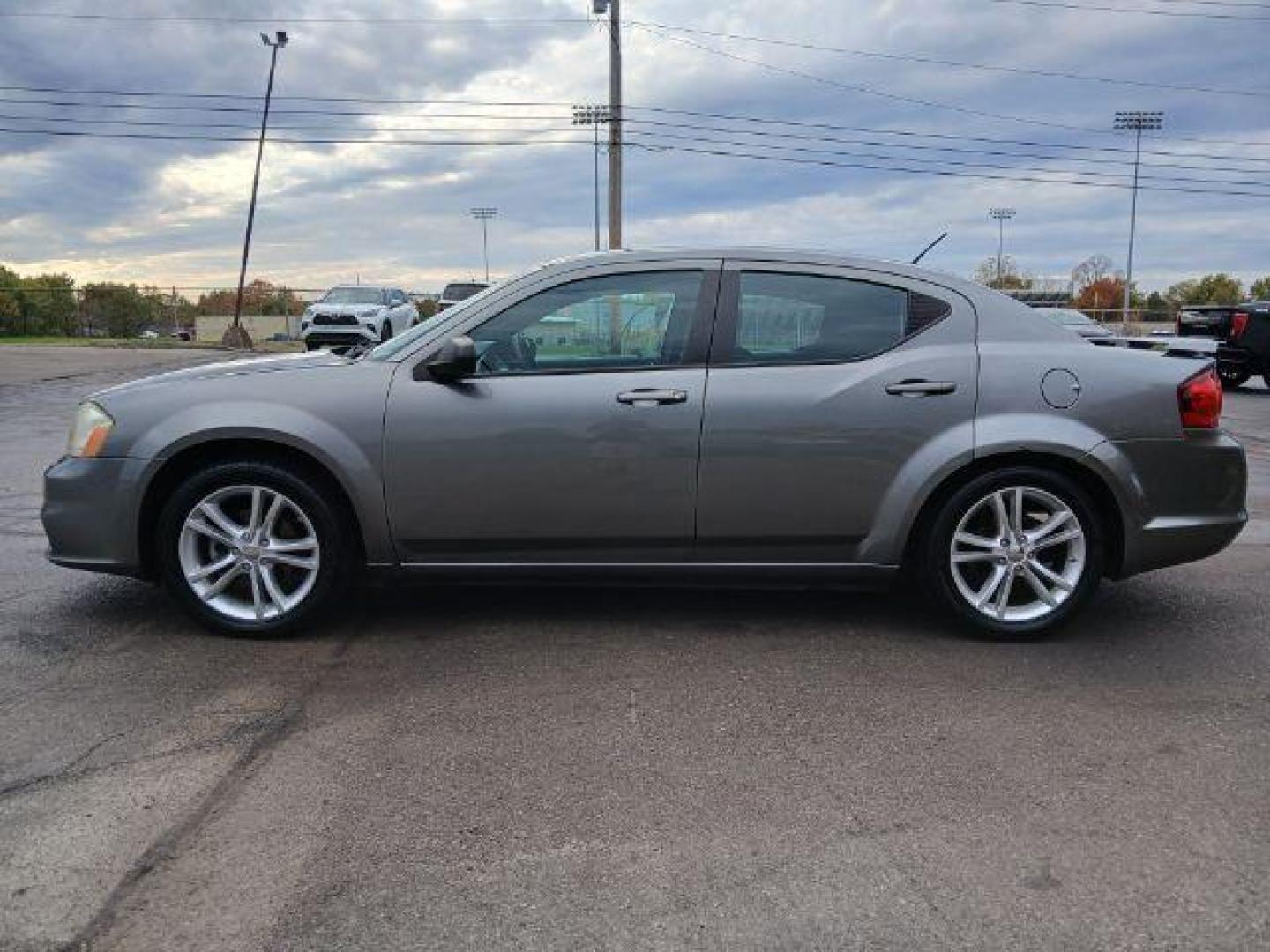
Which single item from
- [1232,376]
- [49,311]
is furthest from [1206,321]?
[49,311]

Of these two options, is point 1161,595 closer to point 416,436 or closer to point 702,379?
point 702,379

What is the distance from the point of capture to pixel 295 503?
4281mm

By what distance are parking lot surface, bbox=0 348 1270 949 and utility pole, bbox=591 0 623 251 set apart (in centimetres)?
2429

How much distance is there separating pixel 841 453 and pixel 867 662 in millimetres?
844

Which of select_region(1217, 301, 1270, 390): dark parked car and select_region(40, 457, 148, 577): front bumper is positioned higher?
select_region(1217, 301, 1270, 390): dark parked car

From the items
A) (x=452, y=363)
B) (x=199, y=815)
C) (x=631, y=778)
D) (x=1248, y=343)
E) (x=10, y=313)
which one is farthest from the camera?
(x=10, y=313)

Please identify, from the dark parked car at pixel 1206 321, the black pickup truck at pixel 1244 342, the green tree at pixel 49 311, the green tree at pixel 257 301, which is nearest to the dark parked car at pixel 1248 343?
the black pickup truck at pixel 1244 342

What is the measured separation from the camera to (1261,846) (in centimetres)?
273

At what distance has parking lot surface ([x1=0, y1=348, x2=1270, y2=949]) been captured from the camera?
2.41 metres

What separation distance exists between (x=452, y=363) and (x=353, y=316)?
22839mm

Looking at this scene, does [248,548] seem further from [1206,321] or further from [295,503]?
[1206,321]

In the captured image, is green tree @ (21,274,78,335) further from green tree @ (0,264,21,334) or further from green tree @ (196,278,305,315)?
green tree @ (196,278,305,315)

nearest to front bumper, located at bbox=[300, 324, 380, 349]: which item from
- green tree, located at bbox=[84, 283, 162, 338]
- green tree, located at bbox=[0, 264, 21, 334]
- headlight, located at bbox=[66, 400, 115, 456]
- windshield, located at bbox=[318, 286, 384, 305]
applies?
windshield, located at bbox=[318, 286, 384, 305]

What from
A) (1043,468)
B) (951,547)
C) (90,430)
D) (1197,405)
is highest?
(1197,405)
